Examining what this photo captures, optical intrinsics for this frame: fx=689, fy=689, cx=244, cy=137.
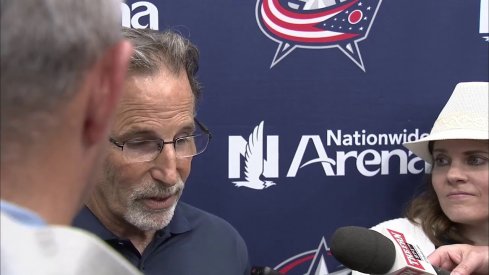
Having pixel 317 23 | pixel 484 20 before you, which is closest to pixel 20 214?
pixel 317 23

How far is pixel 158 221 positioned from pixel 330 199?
2.06ft

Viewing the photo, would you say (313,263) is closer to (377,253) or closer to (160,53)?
(377,253)

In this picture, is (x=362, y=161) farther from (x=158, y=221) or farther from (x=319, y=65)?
(x=158, y=221)

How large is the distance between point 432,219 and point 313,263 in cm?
36

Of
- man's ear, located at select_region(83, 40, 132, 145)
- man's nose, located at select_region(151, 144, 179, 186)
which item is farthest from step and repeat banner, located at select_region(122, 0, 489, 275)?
man's ear, located at select_region(83, 40, 132, 145)

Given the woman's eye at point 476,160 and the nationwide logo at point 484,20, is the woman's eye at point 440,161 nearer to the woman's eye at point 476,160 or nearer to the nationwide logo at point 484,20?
the woman's eye at point 476,160

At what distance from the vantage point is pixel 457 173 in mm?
1865

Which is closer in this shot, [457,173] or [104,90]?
[104,90]

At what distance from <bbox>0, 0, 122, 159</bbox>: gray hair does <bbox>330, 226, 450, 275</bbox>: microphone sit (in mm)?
809

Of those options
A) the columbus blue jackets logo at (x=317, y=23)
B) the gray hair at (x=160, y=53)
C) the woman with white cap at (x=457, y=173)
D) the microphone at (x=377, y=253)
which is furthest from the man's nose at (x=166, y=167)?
the woman with white cap at (x=457, y=173)

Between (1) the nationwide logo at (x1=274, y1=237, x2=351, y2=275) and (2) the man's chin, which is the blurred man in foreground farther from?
(1) the nationwide logo at (x1=274, y1=237, x2=351, y2=275)

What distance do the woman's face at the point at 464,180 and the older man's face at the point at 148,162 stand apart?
83cm

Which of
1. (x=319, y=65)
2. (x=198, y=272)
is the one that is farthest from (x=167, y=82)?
(x=319, y=65)

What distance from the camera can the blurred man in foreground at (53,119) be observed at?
0.50 m
